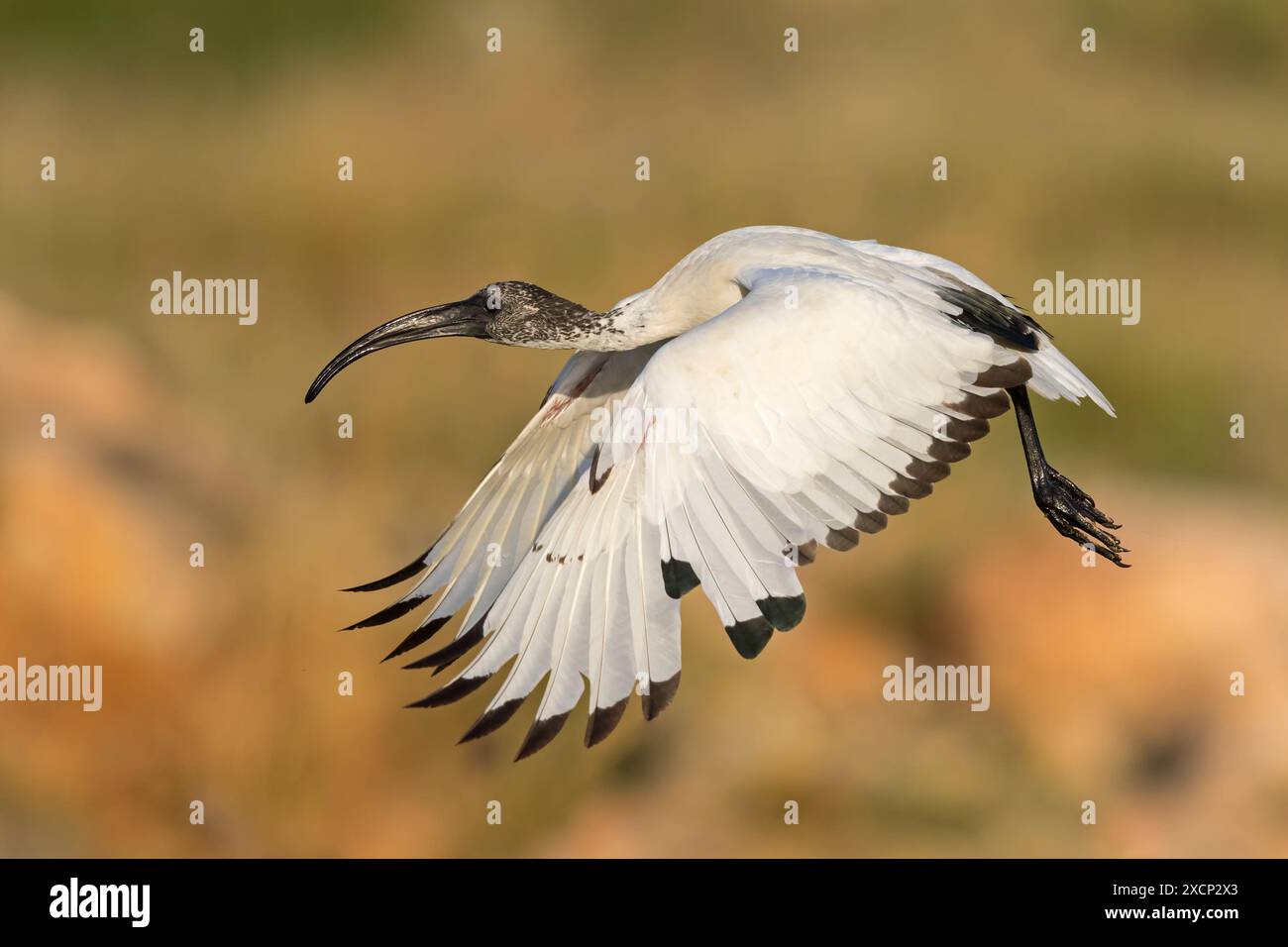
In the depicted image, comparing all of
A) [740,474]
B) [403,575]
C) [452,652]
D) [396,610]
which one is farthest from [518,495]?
[740,474]

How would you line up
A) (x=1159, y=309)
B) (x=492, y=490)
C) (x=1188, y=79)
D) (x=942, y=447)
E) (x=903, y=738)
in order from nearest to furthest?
1. (x=942, y=447)
2. (x=492, y=490)
3. (x=903, y=738)
4. (x=1159, y=309)
5. (x=1188, y=79)

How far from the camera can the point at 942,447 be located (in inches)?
285

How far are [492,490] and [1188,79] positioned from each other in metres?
13.5

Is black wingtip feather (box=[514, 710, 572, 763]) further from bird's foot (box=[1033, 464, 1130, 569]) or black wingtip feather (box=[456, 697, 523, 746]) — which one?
bird's foot (box=[1033, 464, 1130, 569])

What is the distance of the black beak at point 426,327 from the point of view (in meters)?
9.00

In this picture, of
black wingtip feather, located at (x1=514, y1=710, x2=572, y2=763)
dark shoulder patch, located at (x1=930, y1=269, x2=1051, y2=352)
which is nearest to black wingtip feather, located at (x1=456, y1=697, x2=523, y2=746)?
black wingtip feather, located at (x1=514, y1=710, x2=572, y2=763)

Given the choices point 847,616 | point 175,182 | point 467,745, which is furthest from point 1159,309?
point 175,182

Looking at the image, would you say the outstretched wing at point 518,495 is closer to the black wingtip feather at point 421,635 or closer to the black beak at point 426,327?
the black wingtip feather at point 421,635

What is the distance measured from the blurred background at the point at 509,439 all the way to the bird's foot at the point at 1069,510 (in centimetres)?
743

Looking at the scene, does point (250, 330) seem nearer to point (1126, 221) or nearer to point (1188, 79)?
point (1126, 221)

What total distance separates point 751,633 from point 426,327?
303 centimetres

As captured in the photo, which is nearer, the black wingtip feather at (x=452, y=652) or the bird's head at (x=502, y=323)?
the black wingtip feather at (x=452, y=652)

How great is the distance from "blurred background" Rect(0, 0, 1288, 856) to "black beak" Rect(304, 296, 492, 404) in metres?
7.38

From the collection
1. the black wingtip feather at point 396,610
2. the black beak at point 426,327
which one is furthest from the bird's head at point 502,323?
the black wingtip feather at point 396,610
